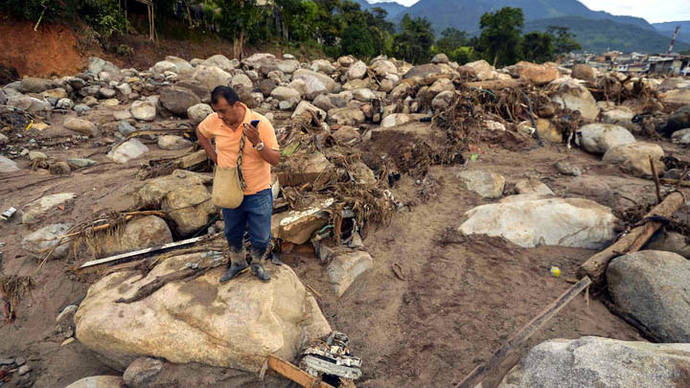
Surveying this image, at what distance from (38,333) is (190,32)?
22.1 metres

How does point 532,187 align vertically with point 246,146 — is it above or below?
below

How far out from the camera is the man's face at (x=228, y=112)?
7.48ft

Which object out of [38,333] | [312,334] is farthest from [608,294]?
[38,333]

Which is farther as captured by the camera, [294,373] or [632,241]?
[632,241]

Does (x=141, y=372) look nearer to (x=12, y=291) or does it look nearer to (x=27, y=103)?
(x=12, y=291)

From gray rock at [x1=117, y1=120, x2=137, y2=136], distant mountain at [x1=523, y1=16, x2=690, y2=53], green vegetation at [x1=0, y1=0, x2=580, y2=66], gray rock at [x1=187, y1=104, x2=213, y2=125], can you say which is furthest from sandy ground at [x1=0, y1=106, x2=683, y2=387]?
distant mountain at [x1=523, y1=16, x2=690, y2=53]

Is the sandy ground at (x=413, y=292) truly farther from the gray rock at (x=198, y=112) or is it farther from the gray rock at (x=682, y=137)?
the gray rock at (x=682, y=137)

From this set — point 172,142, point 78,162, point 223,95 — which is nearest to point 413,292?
point 223,95

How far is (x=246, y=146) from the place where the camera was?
253 cm

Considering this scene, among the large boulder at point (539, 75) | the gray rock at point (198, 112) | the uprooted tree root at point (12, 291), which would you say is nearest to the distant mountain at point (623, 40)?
the large boulder at point (539, 75)

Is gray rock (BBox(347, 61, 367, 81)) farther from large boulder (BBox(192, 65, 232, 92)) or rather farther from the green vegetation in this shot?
the green vegetation

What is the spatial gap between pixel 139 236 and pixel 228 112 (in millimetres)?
2664

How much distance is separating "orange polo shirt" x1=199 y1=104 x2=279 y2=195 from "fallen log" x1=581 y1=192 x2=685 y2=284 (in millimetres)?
3804

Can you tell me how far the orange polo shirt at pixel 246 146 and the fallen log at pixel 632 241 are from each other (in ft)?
12.5
